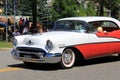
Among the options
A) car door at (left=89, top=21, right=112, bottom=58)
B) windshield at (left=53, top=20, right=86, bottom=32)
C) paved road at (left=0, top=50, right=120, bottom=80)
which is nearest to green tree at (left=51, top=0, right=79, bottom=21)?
windshield at (left=53, top=20, right=86, bottom=32)

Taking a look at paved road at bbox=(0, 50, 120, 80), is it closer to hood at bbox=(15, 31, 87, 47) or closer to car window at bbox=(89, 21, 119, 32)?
hood at bbox=(15, 31, 87, 47)

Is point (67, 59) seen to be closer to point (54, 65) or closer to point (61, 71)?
point (61, 71)

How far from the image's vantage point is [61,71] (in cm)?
1141

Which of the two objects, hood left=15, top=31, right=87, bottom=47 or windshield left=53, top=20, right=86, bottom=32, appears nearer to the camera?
hood left=15, top=31, right=87, bottom=47

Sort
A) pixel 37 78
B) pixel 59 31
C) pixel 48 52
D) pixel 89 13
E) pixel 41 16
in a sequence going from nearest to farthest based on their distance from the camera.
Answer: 1. pixel 37 78
2. pixel 48 52
3. pixel 59 31
4. pixel 89 13
5. pixel 41 16

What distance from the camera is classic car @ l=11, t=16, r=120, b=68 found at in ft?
37.5

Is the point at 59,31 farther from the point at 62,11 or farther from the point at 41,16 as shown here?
the point at 41,16

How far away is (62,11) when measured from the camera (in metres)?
50.8

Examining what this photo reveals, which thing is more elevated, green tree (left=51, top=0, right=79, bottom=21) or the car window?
green tree (left=51, top=0, right=79, bottom=21)

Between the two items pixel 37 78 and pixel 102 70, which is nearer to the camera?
pixel 37 78

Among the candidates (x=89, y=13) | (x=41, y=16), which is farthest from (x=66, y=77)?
(x=41, y=16)

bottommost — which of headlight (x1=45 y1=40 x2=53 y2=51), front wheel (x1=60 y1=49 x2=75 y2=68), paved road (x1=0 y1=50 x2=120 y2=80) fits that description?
paved road (x1=0 y1=50 x2=120 y2=80)

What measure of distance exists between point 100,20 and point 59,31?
1504 mm

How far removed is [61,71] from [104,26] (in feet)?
9.97
